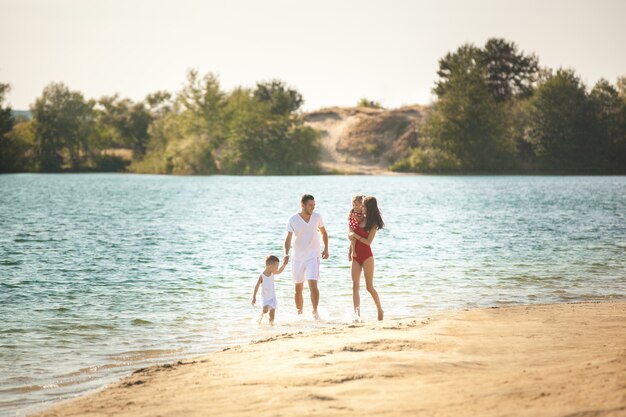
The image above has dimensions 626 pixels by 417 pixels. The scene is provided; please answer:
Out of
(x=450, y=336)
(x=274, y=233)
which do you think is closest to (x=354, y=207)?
(x=450, y=336)

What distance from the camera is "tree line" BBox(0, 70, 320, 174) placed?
108m

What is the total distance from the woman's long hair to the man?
0.95 metres

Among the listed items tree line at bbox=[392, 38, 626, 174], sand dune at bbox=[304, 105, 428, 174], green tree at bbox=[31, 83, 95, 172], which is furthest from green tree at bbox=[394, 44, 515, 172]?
green tree at bbox=[31, 83, 95, 172]

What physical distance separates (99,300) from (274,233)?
689 inches

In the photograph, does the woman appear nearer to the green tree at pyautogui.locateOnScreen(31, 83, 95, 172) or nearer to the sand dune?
the sand dune

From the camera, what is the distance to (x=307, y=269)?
13344 millimetres

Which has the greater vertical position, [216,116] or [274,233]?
[216,116]

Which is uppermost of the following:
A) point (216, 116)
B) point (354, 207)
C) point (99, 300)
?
point (216, 116)

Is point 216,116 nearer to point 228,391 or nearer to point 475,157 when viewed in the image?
point 475,157

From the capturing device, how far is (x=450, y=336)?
9.92 m

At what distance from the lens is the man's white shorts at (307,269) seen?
43.5 feet

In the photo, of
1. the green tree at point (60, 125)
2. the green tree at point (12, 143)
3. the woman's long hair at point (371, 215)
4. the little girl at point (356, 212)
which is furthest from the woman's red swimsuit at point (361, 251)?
the green tree at point (60, 125)

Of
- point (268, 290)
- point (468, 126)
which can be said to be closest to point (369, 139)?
point (468, 126)

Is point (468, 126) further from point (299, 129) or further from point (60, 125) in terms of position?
point (60, 125)
